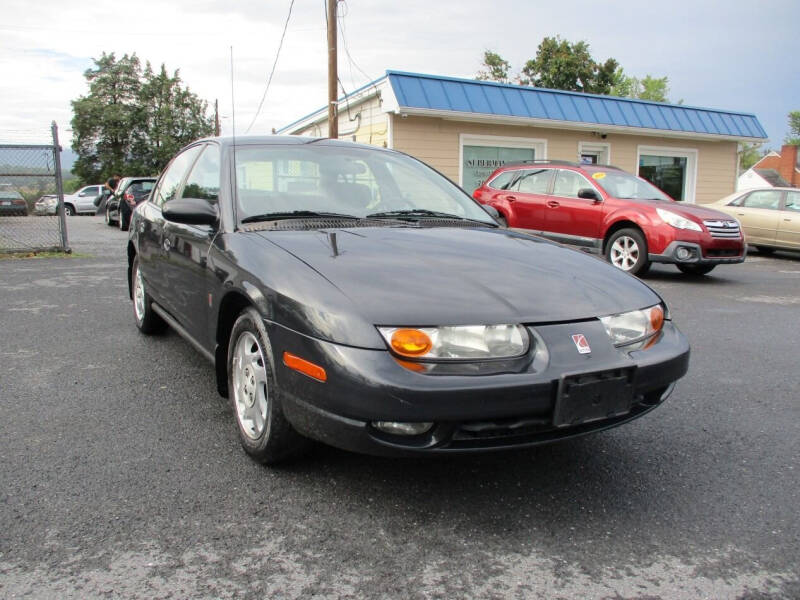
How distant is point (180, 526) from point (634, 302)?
1.97 metres

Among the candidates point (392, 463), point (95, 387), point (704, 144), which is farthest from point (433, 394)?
point (704, 144)

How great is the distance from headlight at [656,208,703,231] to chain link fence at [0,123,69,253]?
921 centimetres

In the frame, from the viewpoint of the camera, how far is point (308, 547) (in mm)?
2225

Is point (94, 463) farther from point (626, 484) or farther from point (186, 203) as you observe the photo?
point (626, 484)

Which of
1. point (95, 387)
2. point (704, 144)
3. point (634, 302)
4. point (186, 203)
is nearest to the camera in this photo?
point (634, 302)

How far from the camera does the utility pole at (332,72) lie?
14.9 m

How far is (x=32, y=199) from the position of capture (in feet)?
36.2

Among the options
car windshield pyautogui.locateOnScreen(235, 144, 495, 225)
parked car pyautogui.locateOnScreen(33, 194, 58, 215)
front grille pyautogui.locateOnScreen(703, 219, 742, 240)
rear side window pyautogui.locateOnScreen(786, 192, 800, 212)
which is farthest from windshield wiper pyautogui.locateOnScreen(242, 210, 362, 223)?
rear side window pyautogui.locateOnScreen(786, 192, 800, 212)

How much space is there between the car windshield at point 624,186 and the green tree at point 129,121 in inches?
1839

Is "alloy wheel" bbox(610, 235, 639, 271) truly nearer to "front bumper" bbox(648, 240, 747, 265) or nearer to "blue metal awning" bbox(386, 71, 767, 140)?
"front bumper" bbox(648, 240, 747, 265)

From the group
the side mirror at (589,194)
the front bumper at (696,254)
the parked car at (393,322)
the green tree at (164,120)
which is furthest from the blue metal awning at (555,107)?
the green tree at (164,120)

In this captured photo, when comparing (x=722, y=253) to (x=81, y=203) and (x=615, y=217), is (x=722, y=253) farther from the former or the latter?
(x=81, y=203)

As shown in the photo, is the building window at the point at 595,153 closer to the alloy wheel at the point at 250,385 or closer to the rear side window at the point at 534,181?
the rear side window at the point at 534,181

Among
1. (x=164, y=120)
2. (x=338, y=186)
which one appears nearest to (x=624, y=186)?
(x=338, y=186)
